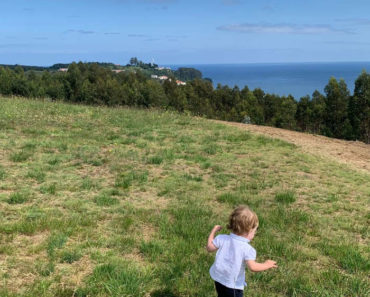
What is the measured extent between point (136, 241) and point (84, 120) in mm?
10953

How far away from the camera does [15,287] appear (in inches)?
150

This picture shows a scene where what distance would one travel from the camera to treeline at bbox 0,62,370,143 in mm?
40062

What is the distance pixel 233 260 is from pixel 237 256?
2.2 inches

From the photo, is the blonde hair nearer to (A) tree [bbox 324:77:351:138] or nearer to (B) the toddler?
(B) the toddler

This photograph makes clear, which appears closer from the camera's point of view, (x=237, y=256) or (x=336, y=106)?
(x=237, y=256)

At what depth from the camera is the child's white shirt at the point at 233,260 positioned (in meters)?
3.01

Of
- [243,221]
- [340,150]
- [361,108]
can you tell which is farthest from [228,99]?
[243,221]

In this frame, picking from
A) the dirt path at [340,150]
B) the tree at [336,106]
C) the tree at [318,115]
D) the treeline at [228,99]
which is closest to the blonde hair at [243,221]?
the dirt path at [340,150]

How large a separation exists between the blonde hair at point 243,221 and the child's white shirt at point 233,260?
8 cm

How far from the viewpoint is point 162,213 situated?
6.16m

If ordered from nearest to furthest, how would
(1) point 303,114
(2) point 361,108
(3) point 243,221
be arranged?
1. (3) point 243,221
2. (2) point 361,108
3. (1) point 303,114

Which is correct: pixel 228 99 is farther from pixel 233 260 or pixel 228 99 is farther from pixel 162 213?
pixel 233 260

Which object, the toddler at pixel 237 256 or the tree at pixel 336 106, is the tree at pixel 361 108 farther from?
the toddler at pixel 237 256

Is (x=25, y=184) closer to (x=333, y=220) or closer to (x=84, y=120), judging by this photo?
(x=333, y=220)
